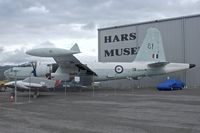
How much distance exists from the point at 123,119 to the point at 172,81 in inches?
979

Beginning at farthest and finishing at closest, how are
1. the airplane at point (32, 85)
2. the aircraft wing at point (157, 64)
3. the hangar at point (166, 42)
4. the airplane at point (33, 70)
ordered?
the hangar at point (166, 42)
the airplane at point (33, 70)
the aircraft wing at point (157, 64)
the airplane at point (32, 85)

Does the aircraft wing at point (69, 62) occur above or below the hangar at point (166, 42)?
below

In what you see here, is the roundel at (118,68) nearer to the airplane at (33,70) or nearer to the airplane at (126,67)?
the airplane at (126,67)

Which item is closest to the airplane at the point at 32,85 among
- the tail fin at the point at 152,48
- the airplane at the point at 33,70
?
the airplane at the point at 33,70

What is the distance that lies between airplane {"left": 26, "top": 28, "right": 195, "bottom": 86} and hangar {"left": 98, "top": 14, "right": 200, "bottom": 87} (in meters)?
2.11

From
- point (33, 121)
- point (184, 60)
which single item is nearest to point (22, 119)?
point (33, 121)

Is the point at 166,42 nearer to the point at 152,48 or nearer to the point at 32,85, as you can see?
the point at 152,48

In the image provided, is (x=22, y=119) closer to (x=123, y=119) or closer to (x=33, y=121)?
(x=33, y=121)

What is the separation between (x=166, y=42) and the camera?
43156 millimetres

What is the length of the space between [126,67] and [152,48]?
4291mm

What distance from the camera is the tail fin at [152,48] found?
135ft

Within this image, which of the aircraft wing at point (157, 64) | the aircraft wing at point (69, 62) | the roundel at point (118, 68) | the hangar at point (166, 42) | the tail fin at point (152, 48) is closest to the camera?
the aircraft wing at point (69, 62)

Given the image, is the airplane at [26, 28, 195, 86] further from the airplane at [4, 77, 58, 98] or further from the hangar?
the airplane at [4, 77, 58, 98]

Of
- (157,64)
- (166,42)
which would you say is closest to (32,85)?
(157,64)
